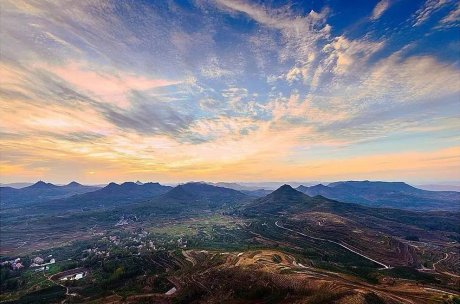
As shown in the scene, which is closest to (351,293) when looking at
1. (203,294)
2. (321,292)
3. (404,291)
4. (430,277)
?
(321,292)

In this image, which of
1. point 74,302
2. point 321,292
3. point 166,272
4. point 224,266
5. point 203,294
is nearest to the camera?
point 321,292

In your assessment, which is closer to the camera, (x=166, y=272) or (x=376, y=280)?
(x=376, y=280)

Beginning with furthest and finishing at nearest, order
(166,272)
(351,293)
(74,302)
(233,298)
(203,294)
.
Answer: (166,272), (74,302), (203,294), (233,298), (351,293)

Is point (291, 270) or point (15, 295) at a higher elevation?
point (291, 270)

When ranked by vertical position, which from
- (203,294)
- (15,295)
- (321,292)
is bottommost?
(15,295)

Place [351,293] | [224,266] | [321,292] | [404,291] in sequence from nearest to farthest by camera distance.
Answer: [351,293], [321,292], [404,291], [224,266]

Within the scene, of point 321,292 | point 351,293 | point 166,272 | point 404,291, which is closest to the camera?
point 351,293

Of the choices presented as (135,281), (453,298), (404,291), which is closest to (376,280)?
(404,291)

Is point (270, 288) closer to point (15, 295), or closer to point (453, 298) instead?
point (453, 298)

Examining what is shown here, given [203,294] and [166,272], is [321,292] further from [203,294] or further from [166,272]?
[166,272]
